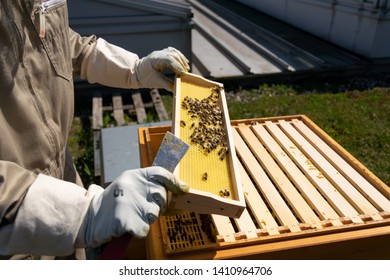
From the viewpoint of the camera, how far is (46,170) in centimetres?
166

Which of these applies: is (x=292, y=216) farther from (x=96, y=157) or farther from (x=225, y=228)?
(x=96, y=157)

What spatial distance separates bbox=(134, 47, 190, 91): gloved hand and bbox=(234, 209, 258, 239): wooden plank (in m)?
1.03

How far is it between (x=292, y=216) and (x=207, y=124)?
2.34ft

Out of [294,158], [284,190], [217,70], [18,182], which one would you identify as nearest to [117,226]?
[18,182]

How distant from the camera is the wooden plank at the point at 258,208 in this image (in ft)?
5.85

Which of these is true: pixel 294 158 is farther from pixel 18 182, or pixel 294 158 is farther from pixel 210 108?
pixel 18 182

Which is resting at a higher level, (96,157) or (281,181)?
(281,181)

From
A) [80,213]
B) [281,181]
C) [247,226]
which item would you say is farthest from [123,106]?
[80,213]

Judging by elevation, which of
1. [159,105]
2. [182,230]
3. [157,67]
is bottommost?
[159,105]

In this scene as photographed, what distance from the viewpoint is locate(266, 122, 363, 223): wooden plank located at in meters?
1.88

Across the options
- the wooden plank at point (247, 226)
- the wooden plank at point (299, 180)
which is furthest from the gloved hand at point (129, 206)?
the wooden plank at point (299, 180)

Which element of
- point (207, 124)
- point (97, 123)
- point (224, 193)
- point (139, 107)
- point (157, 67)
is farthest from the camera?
point (139, 107)

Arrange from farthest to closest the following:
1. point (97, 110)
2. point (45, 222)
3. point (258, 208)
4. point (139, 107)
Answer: point (139, 107) → point (97, 110) → point (258, 208) → point (45, 222)

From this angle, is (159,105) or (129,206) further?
(159,105)
